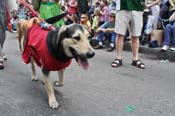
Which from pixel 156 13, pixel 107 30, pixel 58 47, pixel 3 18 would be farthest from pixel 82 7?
pixel 58 47

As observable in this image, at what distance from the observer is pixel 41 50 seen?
5355mm

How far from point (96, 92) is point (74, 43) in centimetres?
143

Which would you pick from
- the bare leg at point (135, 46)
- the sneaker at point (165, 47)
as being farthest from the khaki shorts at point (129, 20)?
the sneaker at point (165, 47)

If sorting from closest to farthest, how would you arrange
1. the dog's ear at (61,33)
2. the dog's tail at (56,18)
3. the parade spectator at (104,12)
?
the dog's ear at (61,33) → the dog's tail at (56,18) → the parade spectator at (104,12)

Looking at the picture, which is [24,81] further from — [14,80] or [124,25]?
[124,25]

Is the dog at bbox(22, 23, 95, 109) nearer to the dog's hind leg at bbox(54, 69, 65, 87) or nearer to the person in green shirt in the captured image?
the dog's hind leg at bbox(54, 69, 65, 87)

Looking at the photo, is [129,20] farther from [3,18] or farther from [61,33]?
[61,33]

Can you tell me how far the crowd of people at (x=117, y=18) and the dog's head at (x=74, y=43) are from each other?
83.5 inches

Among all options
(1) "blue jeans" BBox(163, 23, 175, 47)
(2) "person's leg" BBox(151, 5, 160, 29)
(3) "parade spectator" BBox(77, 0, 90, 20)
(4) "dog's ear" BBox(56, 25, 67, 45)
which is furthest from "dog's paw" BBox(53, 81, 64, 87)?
(3) "parade spectator" BBox(77, 0, 90, 20)

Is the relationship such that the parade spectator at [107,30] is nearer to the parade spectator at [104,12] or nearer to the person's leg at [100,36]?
the person's leg at [100,36]

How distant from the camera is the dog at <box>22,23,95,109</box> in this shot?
16.2 ft

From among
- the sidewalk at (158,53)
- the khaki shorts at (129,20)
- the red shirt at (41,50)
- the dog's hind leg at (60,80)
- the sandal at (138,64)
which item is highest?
the red shirt at (41,50)

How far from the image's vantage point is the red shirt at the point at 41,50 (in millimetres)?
5297

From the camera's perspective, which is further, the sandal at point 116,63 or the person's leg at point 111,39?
the person's leg at point 111,39
